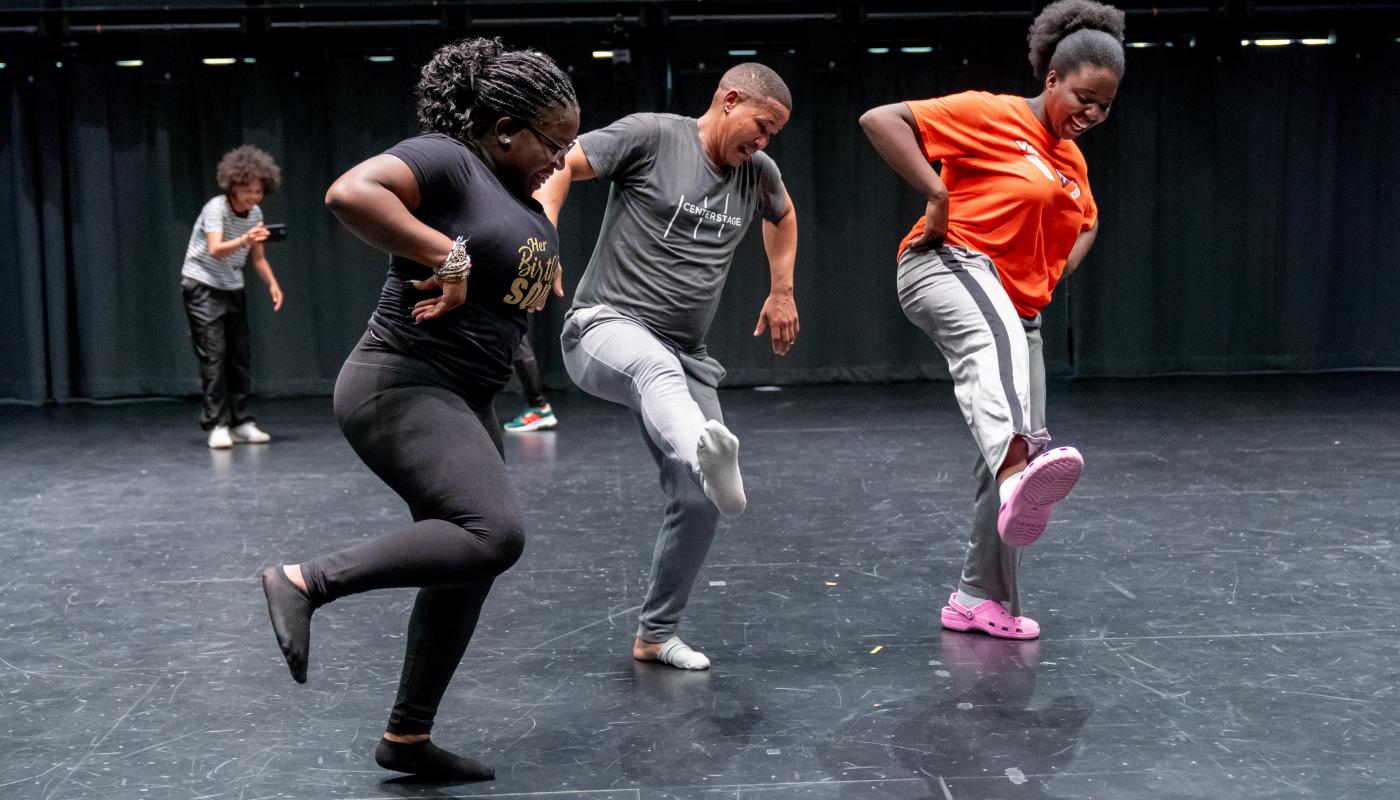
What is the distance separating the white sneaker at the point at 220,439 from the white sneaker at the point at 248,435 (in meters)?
0.10

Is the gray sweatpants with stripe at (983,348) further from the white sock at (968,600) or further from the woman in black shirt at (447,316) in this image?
the woman in black shirt at (447,316)

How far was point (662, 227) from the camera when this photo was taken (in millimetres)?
2828

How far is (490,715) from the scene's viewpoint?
2611 mm

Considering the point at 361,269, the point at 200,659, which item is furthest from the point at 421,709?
the point at 361,269

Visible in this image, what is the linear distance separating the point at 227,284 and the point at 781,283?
146 inches

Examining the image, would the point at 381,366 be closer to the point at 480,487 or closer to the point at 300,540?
the point at 480,487

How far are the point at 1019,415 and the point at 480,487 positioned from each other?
1185mm

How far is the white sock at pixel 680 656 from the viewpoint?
9.43 ft

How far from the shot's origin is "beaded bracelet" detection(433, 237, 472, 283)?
1953 millimetres

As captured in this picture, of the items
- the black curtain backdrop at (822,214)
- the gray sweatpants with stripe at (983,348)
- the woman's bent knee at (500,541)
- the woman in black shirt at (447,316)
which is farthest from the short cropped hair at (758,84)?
the black curtain backdrop at (822,214)

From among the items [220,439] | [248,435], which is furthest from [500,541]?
[248,435]

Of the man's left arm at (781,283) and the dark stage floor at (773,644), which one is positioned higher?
the man's left arm at (781,283)

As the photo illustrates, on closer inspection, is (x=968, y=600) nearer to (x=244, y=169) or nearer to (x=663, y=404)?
(x=663, y=404)

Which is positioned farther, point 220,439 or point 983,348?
point 220,439
